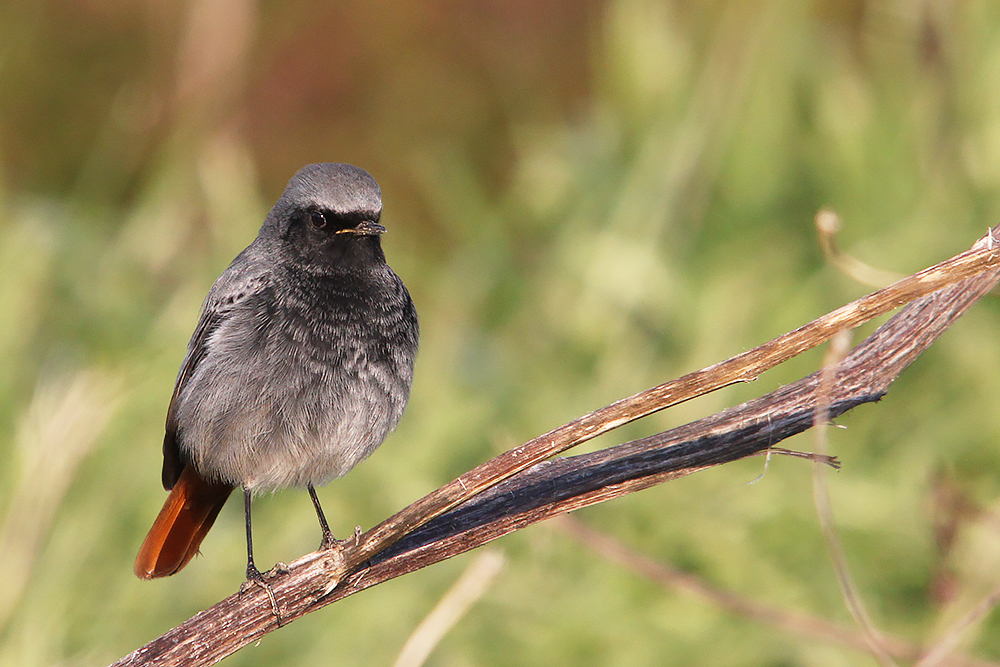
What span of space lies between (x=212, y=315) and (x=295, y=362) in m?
0.40

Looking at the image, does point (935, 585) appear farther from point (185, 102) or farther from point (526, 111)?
point (185, 102)

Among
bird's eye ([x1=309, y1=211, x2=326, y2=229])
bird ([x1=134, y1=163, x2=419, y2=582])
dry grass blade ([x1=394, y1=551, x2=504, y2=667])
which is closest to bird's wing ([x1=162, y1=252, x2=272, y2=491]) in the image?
bird ([x1=134, y1=163, x2=419, y2=582])

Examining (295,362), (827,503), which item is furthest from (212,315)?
(827,503)

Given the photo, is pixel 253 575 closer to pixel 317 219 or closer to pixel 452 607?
pixel 317 219

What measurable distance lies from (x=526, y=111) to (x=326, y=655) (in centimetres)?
343

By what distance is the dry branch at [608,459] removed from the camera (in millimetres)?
1785

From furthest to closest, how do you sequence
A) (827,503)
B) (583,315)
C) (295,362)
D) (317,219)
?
(583,315), (317,219), (295,362), (827,503)

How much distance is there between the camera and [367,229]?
285 centimetres

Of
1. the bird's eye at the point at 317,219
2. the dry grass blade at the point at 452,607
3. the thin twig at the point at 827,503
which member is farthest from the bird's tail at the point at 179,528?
the thin twig at the point at 827,503

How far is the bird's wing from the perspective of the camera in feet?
9.70

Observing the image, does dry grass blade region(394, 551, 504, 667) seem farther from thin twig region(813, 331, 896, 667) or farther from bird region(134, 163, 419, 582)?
bird region(134, 163, 419, 582)

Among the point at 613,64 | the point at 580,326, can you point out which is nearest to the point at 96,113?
the point at 613,64

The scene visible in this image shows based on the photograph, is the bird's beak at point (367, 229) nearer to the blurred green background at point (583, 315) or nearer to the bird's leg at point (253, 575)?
the bird's leg at point (253, 575)

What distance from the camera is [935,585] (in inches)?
147
